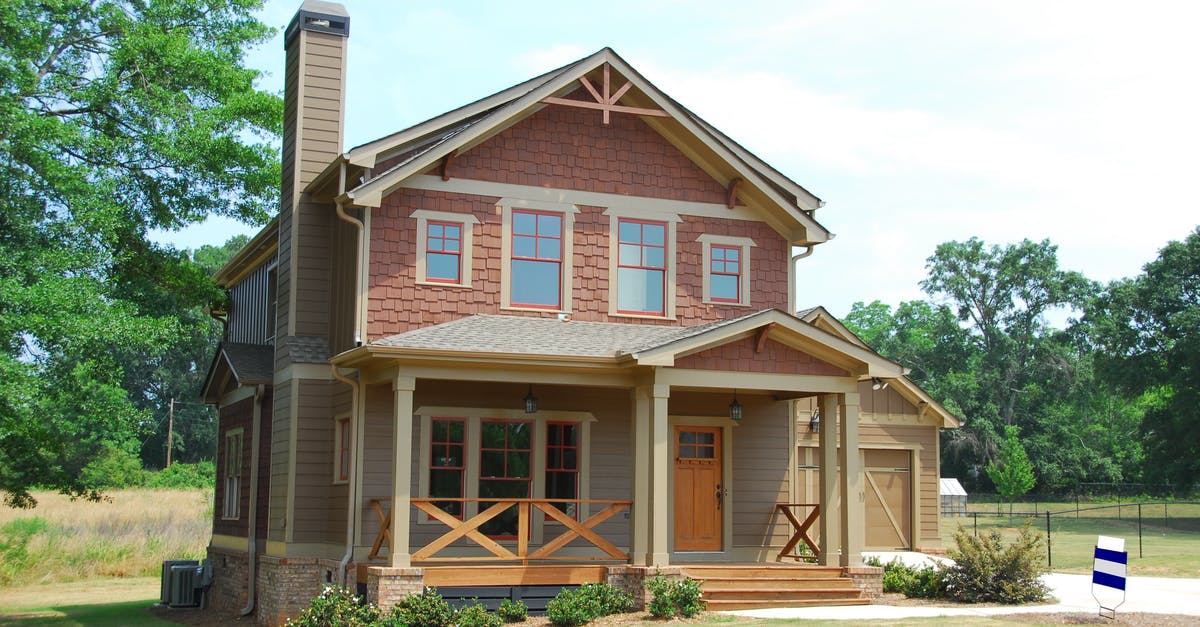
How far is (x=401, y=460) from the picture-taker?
1595 centimetres

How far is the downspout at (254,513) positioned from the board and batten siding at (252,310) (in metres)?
2.01

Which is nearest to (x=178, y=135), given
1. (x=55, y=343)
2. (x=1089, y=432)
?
(x=55, y=343)

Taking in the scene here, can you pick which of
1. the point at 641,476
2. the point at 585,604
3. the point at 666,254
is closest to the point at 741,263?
the point at 666,254

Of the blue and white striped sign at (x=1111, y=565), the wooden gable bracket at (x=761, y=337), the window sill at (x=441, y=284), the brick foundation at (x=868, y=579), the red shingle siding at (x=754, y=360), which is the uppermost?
the window sill at (x=441, y=284)

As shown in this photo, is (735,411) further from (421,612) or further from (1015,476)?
(1015,476)

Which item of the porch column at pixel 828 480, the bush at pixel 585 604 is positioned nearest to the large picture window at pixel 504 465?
the bush at pixel 585 604

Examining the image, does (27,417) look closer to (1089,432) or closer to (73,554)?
(73,554)

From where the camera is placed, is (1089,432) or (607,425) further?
(1089,432)

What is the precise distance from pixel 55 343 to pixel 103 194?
3.16 m

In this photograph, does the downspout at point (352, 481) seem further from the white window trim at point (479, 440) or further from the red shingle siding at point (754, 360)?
the red shingle siding at point (754, 360)

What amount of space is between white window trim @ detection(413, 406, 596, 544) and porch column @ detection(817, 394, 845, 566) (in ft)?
11.7

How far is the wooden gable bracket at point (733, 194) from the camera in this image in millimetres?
19891

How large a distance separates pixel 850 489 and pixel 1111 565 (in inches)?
150

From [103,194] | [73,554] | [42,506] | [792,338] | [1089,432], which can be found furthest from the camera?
[1089,432]
